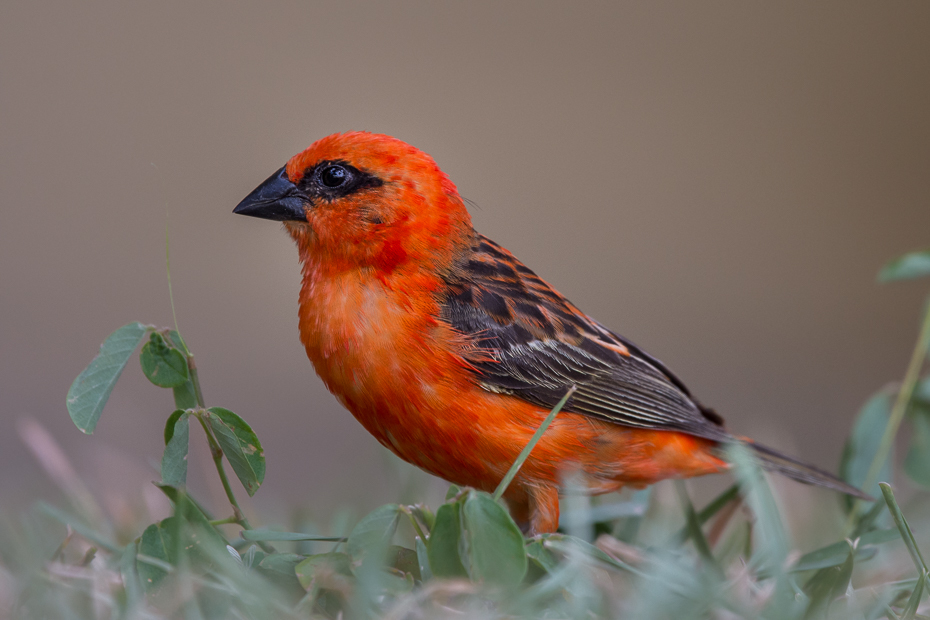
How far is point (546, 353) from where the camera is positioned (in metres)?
3.17

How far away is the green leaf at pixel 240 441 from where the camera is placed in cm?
241

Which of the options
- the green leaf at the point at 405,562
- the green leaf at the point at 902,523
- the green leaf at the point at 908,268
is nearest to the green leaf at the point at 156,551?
the green leaf at the point at 405,562

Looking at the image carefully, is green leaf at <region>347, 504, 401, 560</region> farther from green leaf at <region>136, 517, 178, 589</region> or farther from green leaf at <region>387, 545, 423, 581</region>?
green leaf at <region>136, 517, 178, 589</region>

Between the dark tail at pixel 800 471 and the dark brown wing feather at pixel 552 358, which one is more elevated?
the dark brown wing feather at pixel 552 358

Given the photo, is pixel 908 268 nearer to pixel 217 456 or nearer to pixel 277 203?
pixel 277 203

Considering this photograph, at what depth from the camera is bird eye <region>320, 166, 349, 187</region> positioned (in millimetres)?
3092

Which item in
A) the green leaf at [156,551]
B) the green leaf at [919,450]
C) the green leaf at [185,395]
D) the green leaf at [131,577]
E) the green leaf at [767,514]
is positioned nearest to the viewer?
the green leaf at [131,577]

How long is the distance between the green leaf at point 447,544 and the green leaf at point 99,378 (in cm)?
98

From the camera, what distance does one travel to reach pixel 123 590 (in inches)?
87.1

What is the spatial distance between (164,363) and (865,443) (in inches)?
107

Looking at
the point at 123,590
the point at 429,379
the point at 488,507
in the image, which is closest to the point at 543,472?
the point at 429,379

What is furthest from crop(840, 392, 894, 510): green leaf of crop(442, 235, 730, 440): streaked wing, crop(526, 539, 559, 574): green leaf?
crop(526, 539, 559, 574): green leaf

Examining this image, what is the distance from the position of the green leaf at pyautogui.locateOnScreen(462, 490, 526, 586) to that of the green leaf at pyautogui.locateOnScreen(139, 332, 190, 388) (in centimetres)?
96

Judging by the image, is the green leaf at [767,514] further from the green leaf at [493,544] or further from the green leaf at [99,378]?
the green leaf at [99,378]
